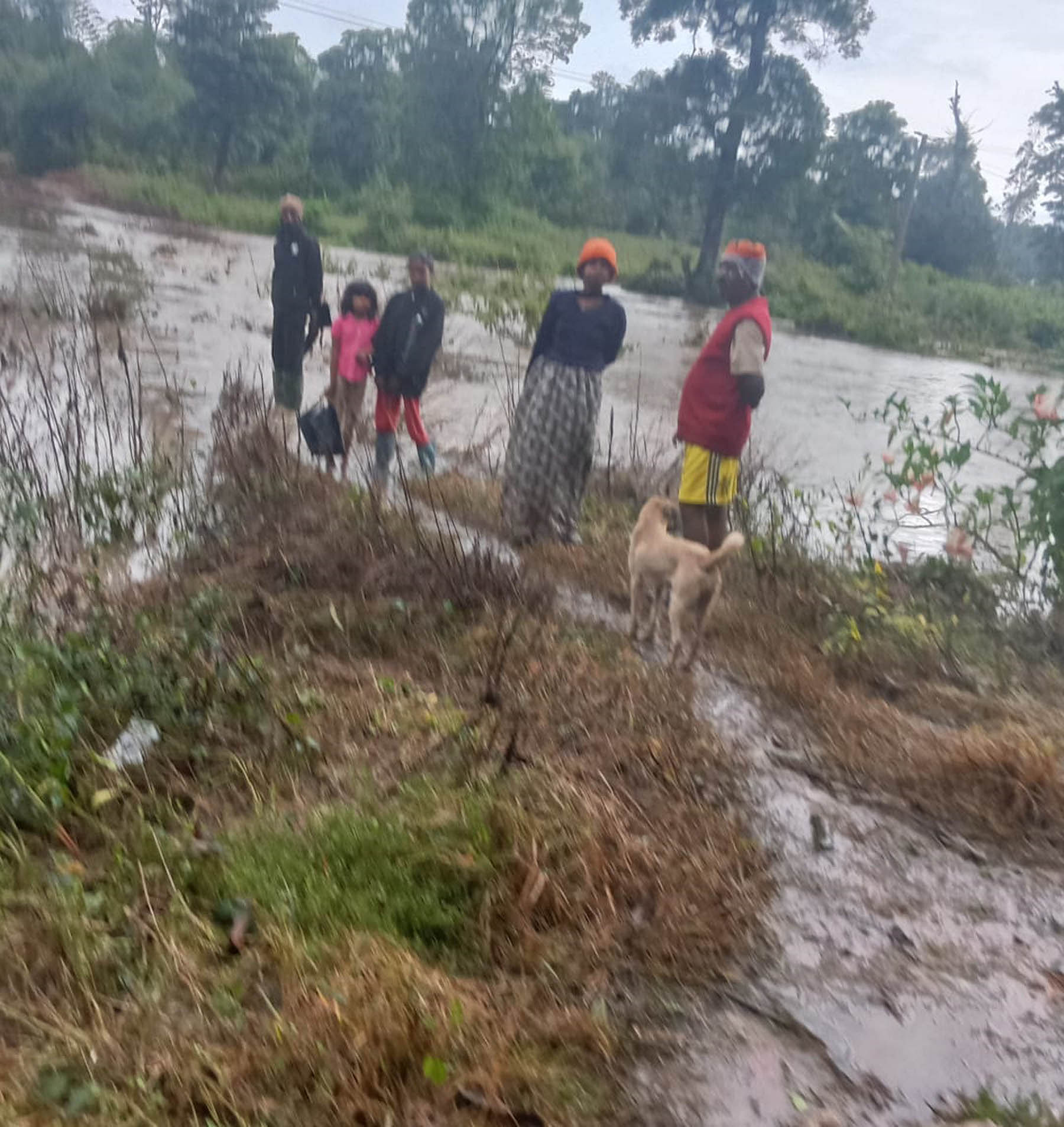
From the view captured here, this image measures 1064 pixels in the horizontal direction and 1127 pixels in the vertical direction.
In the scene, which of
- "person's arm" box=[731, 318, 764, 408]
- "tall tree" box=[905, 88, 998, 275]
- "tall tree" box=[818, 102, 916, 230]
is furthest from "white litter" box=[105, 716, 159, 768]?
"tall tree" box=[905, 88, 998, 275]

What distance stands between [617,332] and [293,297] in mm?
1894

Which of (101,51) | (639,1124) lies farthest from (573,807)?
(101,51)

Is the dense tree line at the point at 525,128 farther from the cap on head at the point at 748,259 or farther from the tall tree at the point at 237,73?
the cap on head at the point at 748,259

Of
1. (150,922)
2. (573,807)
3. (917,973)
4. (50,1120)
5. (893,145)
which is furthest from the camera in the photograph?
(893,145)

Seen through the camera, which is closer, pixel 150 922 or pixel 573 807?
pixel 150 922

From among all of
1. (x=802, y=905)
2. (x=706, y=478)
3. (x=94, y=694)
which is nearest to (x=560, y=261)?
Answer: (x=706, y=478)

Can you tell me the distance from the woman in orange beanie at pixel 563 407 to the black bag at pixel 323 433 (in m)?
0.98

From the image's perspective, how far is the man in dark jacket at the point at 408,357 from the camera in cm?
546

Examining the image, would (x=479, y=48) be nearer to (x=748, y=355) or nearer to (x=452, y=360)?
(x=452, y=360)

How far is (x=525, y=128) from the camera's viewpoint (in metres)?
5.51

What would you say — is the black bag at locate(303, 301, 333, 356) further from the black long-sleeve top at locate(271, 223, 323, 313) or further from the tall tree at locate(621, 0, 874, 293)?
the tall tree at locate(621, 0, 874, 293)

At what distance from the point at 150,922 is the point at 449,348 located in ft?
13.2

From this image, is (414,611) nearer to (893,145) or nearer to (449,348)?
(449,348)

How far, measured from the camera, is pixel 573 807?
2914 millimetres
